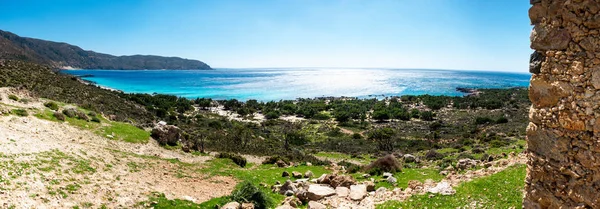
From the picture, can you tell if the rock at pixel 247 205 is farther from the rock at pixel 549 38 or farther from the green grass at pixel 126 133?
the green grass at pixel 126 133

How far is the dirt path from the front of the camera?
39.9 ft

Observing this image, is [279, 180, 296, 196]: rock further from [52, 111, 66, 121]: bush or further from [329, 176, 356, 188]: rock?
[52, 111, 66, 121]: bush

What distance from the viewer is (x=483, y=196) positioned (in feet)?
37.9

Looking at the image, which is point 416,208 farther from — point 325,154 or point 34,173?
point 325,154

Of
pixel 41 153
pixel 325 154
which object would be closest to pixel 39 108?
pixel 41 153

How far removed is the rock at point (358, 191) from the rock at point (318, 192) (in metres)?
0.91

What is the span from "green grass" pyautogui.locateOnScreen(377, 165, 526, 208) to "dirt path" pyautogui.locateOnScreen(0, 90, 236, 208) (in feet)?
32.4

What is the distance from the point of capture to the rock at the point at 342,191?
1441 centimetres

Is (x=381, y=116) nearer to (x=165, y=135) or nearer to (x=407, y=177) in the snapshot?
(x=165, y=135)

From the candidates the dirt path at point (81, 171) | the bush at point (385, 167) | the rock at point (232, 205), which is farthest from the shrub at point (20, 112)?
the bush at point (385, 167)

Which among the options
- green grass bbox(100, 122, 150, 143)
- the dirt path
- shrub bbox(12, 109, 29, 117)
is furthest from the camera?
green grass bbox(100, 122, 150, 143)

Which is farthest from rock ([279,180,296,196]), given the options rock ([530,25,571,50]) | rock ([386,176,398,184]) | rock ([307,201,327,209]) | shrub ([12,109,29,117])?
shrub ([12,109,29,117])

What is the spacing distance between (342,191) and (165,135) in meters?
19.9

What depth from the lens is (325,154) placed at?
118 ft
